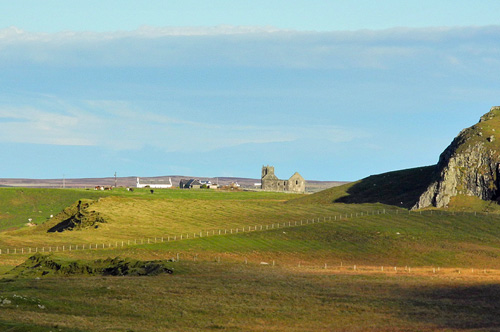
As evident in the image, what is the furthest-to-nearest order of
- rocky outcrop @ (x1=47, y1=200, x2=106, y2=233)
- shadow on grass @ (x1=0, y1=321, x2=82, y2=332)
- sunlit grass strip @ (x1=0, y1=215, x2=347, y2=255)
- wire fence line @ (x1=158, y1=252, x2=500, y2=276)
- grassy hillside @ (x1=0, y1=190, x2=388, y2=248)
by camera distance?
rocky outcrop @ (x1=47, y1=200, x2=106, y2=233)
grassy hillside @ (x1=0, y1=190, x2=388, y2=248)
sunlit grass strip @ (x1=0, y1=215, x2=347, y2=255)
wire fence line @ (x1=158, y1=252, x2=500, y2=276)
shadow on grass @ (x1=0, y1=321, x2=82, y2=332)

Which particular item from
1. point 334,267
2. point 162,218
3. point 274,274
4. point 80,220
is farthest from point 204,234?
point 274,274

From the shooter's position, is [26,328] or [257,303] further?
[257,303]

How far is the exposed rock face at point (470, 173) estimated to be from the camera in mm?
156125

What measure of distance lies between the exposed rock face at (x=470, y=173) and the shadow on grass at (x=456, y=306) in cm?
9307

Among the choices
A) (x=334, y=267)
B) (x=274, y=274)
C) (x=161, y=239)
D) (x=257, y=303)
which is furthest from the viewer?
(x=161, y=239)

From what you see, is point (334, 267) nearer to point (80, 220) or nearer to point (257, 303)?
point (257, 303)

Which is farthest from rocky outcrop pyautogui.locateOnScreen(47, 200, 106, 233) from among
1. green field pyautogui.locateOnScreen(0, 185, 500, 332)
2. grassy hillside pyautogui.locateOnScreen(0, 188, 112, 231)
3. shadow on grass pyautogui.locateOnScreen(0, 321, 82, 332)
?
shadow on grass pyautogui.locateOnScreen(0, 321, 82, 332)

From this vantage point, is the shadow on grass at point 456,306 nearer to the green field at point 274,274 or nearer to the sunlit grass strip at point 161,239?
the green field at point 274,274

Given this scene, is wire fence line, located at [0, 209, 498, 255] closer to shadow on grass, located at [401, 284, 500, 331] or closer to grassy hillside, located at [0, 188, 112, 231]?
grassy hillside, located at [0, 188, 112, 231]

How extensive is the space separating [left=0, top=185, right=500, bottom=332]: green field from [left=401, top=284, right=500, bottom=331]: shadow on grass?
0.11 metres

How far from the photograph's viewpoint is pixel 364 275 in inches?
2936

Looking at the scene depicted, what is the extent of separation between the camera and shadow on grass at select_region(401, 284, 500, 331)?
47.8 metres

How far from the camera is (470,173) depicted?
15850cm

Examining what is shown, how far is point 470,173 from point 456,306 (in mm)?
109325
